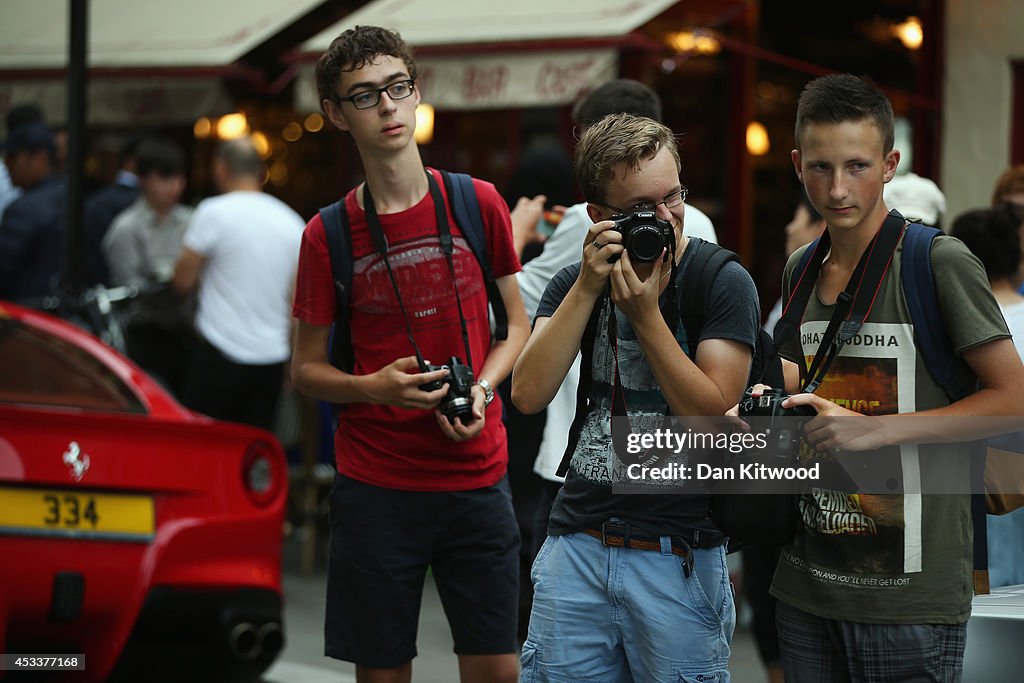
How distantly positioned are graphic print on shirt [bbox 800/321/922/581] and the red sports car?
2.35m

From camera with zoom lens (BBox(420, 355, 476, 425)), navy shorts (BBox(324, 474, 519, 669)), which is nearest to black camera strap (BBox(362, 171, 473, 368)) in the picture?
camera with zoom lens (BBox(420, 355, 476, 425))

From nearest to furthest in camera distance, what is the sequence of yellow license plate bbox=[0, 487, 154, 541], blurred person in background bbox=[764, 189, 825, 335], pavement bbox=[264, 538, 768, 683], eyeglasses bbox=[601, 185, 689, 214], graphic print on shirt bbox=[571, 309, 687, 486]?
eyeglasses bbox=[601, 185, 689, 214]
graphic print on shirt bbox=[571, 309, 687, 486]
yellow license plate bbox=[0, 487, 154, 541]
blurred person in background bbox=[764, 189, 825, 335]
pavement bbox=[264, 538, 768, 683]

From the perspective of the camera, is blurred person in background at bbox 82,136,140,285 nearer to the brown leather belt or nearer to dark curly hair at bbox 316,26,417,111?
dark curly hair at bbox 316,26,417,111

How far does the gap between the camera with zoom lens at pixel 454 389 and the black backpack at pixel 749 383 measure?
0.62 meters

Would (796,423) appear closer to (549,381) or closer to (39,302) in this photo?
(549,381)

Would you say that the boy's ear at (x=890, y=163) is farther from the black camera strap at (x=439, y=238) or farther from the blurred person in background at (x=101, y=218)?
the blurred person in background at (x=101, y=218)

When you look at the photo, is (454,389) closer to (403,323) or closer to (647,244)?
(403,323)

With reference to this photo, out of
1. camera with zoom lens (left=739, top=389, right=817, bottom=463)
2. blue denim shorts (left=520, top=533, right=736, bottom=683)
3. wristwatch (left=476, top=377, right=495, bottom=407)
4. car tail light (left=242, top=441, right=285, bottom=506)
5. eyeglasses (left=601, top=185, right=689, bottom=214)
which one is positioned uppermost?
eyeglasses (left=601, top=185, right=689, bottom=214)

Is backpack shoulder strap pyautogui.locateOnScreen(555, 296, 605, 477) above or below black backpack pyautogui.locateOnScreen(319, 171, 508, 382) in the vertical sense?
below

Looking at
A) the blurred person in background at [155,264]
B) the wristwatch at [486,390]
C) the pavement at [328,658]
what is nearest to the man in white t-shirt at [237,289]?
the blurred person in background at [155,264]

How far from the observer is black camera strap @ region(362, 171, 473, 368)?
12.7 feet

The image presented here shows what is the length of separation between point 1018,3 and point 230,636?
6.24 meters

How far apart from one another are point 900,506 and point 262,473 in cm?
270

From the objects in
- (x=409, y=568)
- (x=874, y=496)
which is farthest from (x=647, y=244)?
(x=409, y=568)
